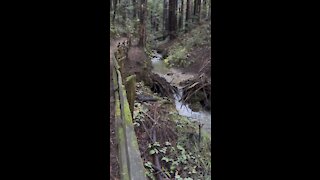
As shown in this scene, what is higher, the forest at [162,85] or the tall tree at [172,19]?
the tall tree at [172,19]

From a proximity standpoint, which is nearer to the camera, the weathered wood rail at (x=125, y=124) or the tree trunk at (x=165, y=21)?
the weathered wood rail at (x=125, y=124)

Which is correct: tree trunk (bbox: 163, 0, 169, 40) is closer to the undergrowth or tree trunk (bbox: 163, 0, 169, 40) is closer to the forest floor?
the forest floor

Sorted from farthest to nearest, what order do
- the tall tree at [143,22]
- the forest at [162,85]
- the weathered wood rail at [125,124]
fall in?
the tall tree at [143,22] → the forest at [162,85] → the weathered wood rail at [125,124]

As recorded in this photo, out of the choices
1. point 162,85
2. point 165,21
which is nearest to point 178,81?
point 162,85

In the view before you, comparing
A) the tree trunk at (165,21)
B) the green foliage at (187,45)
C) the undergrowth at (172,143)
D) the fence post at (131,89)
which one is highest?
the tree trunk at (165,21)

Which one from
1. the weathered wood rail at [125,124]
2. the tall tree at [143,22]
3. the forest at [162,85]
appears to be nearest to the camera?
the weathered wood rail at [125,124]

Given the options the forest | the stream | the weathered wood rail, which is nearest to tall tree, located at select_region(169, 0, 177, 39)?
the forest

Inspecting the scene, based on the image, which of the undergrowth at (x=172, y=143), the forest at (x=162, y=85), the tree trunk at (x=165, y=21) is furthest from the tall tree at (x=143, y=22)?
the undergrowth at (x=172, y=143)

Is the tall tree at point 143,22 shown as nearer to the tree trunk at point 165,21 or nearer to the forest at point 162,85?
the forest at point 162,85

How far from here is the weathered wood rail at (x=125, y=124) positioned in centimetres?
202

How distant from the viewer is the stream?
228cm
